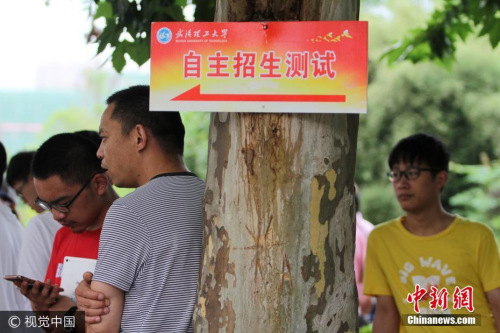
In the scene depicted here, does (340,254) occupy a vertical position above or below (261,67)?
below

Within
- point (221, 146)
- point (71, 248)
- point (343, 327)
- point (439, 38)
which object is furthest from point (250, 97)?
point (439, 38)

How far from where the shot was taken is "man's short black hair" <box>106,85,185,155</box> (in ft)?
9.73

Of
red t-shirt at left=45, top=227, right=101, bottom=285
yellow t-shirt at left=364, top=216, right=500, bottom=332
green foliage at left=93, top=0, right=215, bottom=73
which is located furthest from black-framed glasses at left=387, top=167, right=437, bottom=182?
red t-shirt at left=45, top=227, right=101, bottom=285

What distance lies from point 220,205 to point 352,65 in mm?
603

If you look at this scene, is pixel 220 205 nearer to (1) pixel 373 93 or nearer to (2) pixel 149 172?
(2) pixel 149 172

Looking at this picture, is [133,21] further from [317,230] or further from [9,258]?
[317,230]

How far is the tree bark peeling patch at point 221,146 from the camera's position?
257 cm

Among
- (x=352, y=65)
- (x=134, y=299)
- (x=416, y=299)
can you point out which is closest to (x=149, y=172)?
(x=134, y=299)

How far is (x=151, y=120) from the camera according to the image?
296 centimetres

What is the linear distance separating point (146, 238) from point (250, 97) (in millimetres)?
608

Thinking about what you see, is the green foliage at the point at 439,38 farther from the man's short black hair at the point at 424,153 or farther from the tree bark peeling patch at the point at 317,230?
the tree bark peeling patch at the point at 317,230

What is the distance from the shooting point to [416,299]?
4.19m

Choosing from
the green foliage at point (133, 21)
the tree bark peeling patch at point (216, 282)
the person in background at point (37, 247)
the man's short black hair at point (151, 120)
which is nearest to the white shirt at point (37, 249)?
the person in background at point (37, 247)

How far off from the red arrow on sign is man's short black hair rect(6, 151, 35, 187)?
3495 millimetres
